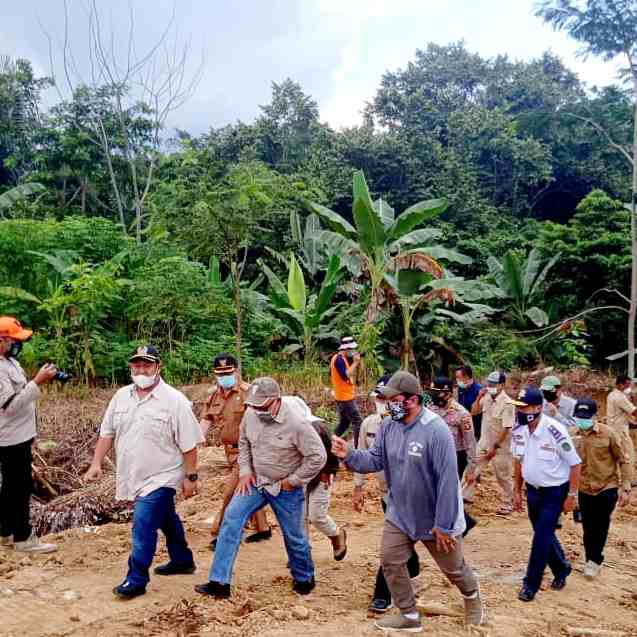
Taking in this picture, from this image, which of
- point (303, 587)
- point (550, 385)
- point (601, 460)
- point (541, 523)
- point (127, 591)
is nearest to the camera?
point (127, 591)

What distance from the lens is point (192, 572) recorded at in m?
5.25

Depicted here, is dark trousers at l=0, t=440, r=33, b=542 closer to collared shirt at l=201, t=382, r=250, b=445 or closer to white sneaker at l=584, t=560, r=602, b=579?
collared shirt at l=201, t=382, r=250, b=445

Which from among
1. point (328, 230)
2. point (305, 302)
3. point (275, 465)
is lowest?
point (275, 465)

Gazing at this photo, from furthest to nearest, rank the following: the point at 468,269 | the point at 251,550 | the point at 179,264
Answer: the point at 468,269 → the point at 179,264 → the point at 251,550

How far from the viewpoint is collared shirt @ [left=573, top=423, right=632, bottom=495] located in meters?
5.60

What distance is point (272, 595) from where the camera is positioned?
16.1 ft

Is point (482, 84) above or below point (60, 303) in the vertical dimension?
above

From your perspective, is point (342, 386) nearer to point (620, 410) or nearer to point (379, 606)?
point (620, 410)

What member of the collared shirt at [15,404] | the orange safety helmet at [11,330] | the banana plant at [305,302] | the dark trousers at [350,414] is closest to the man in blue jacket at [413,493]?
the collared shirt at [15,404]

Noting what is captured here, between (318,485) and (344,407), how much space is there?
394 centimetres

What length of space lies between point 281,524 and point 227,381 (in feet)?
4.86

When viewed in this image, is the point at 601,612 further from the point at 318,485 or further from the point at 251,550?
the point at 251,550

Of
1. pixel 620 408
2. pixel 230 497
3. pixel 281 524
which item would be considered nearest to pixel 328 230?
pixel 620 408

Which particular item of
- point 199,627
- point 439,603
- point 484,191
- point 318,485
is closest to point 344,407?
point 318,485
